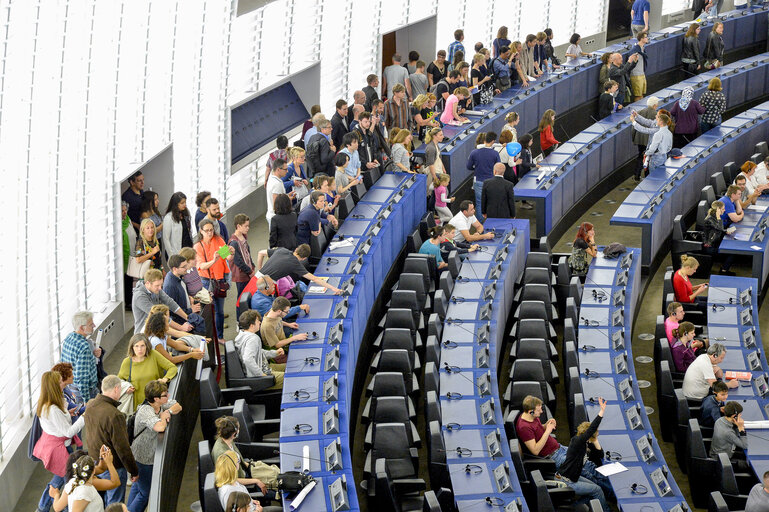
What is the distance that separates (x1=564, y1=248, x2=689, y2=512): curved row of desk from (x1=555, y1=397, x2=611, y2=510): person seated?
1.00ft

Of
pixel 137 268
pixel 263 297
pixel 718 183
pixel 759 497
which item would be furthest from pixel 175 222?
pixel 718 183

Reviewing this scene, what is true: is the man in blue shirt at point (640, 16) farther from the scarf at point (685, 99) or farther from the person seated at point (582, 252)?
the person seated at point (582, 252)

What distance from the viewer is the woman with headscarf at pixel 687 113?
17016 millimetres

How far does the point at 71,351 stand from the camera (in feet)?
28.2

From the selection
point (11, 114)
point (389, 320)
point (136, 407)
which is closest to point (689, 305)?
point (389, 320)

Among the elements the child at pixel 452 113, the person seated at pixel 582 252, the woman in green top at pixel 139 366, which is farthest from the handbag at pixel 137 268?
the child at pixel 452 113

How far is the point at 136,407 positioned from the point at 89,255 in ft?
9.94

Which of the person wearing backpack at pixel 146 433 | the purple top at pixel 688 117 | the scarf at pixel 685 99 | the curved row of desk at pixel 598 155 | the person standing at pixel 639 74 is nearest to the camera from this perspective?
the person wearing backpack at pixel 146 433

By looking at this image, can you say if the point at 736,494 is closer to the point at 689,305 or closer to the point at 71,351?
the point at 689,305

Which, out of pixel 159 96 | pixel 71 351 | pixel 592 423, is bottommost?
pixel 592 423

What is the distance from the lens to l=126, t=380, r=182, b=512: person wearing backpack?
7.84m

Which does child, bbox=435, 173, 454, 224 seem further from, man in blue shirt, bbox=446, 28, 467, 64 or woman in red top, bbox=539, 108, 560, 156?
man in blue shirt, bbox=446, 28, 467, 64

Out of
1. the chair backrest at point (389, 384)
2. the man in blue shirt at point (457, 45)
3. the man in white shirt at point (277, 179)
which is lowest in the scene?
the chair backrest at point (389, 384)

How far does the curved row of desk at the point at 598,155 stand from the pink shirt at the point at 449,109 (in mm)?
1688
